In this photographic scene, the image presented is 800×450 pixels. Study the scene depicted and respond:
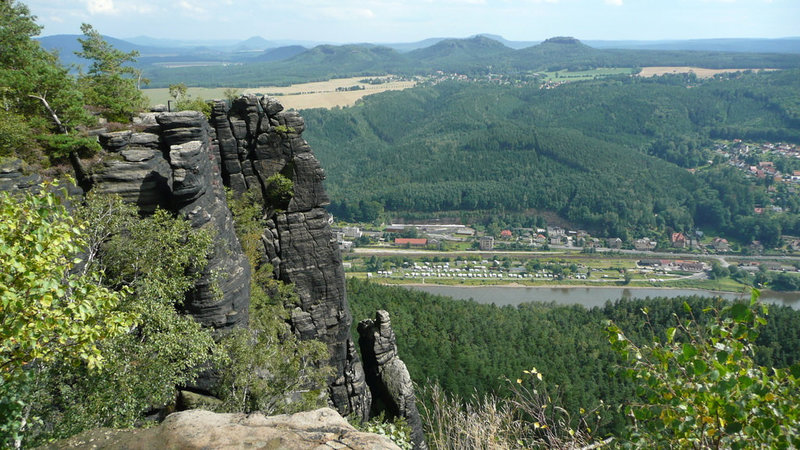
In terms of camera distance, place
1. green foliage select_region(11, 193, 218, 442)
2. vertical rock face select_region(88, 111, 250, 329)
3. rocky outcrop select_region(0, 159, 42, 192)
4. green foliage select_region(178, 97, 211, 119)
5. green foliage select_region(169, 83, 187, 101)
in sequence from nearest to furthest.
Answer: green foliage select_region(11, 193, 218, 442) → rocky outcrop select_region(0, 159, 42, 192) → vertical rock face select_region(88, 111, 250, 329) → green foliage select_region(178, 97, 211, 119) → green foliage select_region(169, 83, 187, 101)

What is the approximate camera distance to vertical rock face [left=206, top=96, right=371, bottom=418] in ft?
84.2

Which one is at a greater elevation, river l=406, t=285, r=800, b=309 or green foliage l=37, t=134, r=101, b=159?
green foliage l=37, t=134, r=101, b=159

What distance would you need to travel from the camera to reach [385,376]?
27.9m

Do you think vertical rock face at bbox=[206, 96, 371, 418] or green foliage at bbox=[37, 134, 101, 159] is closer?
green foliage at bbox=[37, 134, 101, 159]

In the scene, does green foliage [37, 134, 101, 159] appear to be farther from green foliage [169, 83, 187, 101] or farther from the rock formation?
green foliage [169, 83, 187, 101]

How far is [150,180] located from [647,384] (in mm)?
17628

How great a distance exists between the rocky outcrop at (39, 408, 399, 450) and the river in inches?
3184

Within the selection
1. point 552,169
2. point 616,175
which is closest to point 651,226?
point 616,175

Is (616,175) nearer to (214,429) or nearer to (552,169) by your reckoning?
(552,169)

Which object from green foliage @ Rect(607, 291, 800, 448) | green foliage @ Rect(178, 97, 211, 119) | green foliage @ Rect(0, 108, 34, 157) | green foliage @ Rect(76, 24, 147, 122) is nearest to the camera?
green foliage @ Rect(607, 291, 800, 448)

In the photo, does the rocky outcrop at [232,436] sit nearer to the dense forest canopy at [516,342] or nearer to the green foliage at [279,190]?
the green foliage at [279,190]

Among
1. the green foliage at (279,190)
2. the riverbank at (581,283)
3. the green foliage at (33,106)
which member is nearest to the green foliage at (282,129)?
the green foliage at (279,190)

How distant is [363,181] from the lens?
573ft

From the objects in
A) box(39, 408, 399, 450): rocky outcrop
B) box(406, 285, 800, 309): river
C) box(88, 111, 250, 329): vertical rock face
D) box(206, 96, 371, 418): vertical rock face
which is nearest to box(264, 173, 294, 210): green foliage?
box(206, 96, 371, 418): vertical rock face
